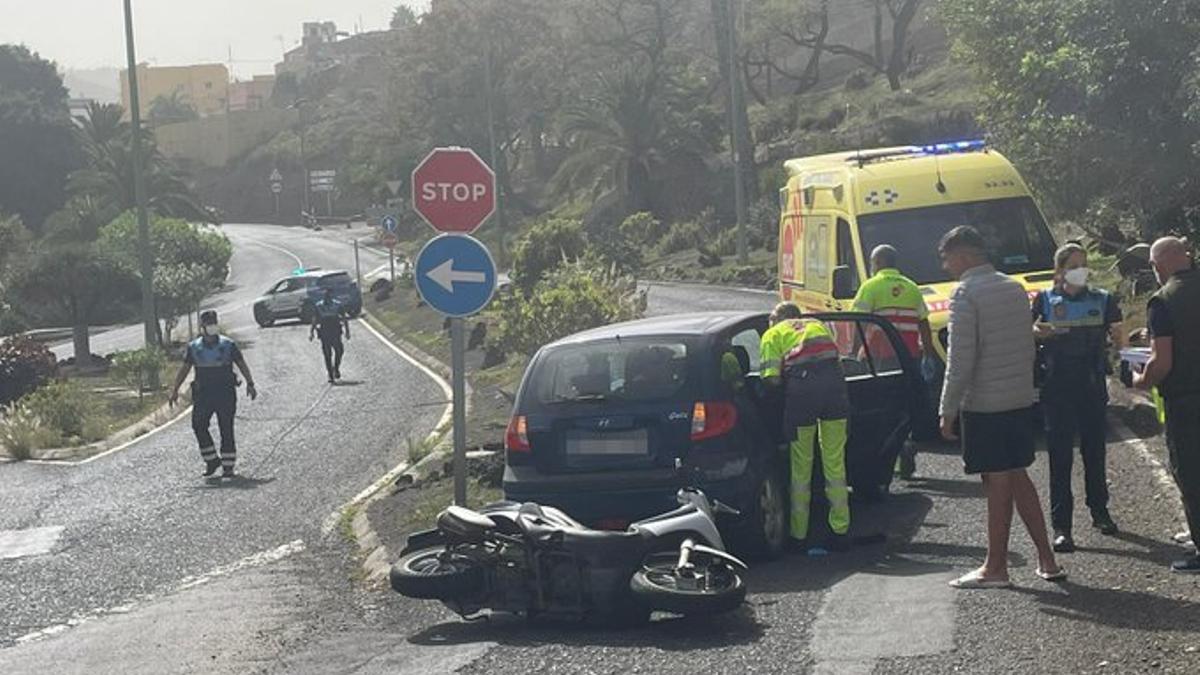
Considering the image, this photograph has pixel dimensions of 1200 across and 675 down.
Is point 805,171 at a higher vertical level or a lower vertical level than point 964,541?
higher

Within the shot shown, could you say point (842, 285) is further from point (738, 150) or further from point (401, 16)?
point (401, 16)

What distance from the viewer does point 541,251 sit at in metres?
34.3

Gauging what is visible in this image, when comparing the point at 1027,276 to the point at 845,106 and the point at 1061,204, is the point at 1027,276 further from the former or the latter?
the point at 845,106

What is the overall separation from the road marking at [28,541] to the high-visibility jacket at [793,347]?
7173 millimetres

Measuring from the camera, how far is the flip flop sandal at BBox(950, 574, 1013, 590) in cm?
939

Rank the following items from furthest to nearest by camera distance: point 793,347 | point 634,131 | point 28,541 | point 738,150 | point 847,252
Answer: point 634,131
point 738,150
point 847,252
point 28,541
point 793,347

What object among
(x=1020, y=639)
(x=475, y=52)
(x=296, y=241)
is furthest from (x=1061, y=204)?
(x=296, y=241)

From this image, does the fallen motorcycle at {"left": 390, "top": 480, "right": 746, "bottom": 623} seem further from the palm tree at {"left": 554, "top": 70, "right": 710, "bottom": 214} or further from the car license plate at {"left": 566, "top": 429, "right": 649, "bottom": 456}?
the palm tree at {"left": 554, "top": 70, "right": 710, "bottom": 214}

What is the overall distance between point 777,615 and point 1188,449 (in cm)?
226

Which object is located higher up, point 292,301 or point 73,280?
point 73,280

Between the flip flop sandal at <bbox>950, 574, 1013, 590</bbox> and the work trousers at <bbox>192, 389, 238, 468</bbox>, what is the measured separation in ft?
38.1

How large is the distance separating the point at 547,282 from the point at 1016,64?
7.55m

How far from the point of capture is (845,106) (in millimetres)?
68688

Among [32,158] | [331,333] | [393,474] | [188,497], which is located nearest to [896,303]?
[393,474]
